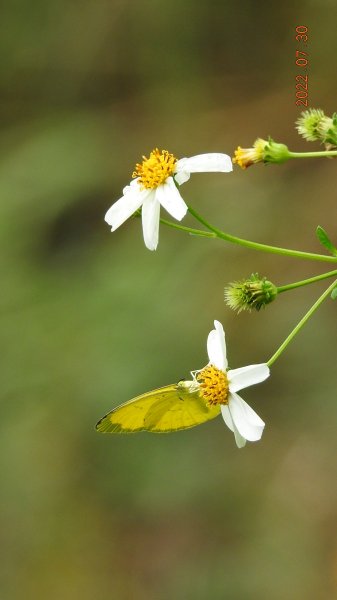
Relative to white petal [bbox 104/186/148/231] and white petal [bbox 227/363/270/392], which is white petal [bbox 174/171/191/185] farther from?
white petal [bbox 227/363/270/392]

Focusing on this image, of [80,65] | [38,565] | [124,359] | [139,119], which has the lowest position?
[38,565]

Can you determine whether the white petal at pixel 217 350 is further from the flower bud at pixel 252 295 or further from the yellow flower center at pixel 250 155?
the yellow flower center at pixel 250 155

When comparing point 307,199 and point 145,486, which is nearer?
point 145,486

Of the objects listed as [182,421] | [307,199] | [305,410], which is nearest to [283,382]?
[305,410]

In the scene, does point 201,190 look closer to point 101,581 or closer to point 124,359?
point 124,359

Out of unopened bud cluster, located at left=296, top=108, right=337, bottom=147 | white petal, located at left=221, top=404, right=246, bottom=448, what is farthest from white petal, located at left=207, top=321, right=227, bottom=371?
unopened bud cluster, located at left=296, top=108, right=337, bottom=147

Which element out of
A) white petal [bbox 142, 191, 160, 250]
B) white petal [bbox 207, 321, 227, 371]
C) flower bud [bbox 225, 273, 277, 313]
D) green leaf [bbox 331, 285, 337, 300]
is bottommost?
green leaf [bbox 331, 285, 337, 300]
